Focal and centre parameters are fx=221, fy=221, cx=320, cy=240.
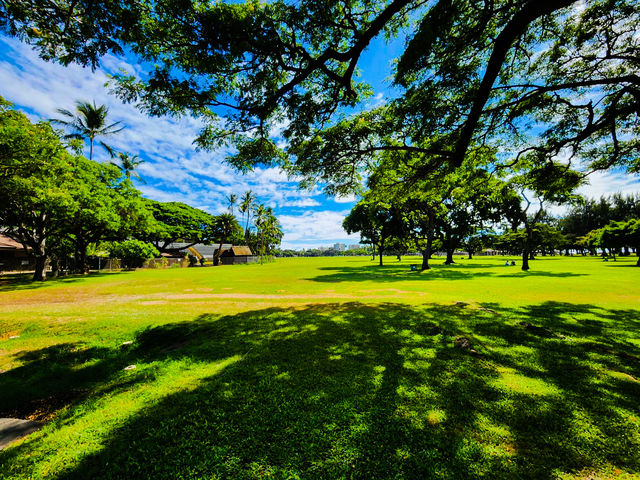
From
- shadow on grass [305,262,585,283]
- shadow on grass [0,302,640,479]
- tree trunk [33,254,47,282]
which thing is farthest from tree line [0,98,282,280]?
shadow on grass [305,262,585,283]

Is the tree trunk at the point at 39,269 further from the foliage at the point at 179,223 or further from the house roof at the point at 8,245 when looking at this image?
the foliage at the point at 179,223

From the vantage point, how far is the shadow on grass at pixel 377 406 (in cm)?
206

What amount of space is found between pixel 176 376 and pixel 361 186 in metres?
10.1

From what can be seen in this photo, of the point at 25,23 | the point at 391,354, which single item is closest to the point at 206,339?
the point at 391,354

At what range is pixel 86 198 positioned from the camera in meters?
16.8

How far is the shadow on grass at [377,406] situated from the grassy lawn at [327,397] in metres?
0.02

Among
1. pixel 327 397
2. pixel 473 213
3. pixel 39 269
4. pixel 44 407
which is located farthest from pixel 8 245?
pixel 473 213

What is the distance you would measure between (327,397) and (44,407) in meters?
3.94

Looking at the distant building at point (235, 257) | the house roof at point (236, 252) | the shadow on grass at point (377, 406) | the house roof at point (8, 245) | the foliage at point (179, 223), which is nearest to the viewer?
the shadow on grass at point (377, 406)

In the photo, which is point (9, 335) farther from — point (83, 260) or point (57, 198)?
point (83, 260)

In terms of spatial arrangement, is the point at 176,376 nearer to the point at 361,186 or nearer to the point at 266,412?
the point at 266,412

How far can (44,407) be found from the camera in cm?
308

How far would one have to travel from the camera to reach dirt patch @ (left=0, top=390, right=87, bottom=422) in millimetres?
2910

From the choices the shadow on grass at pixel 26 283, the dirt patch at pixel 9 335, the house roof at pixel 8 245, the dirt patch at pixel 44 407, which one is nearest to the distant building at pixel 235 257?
the house roof at pixel 8 245
